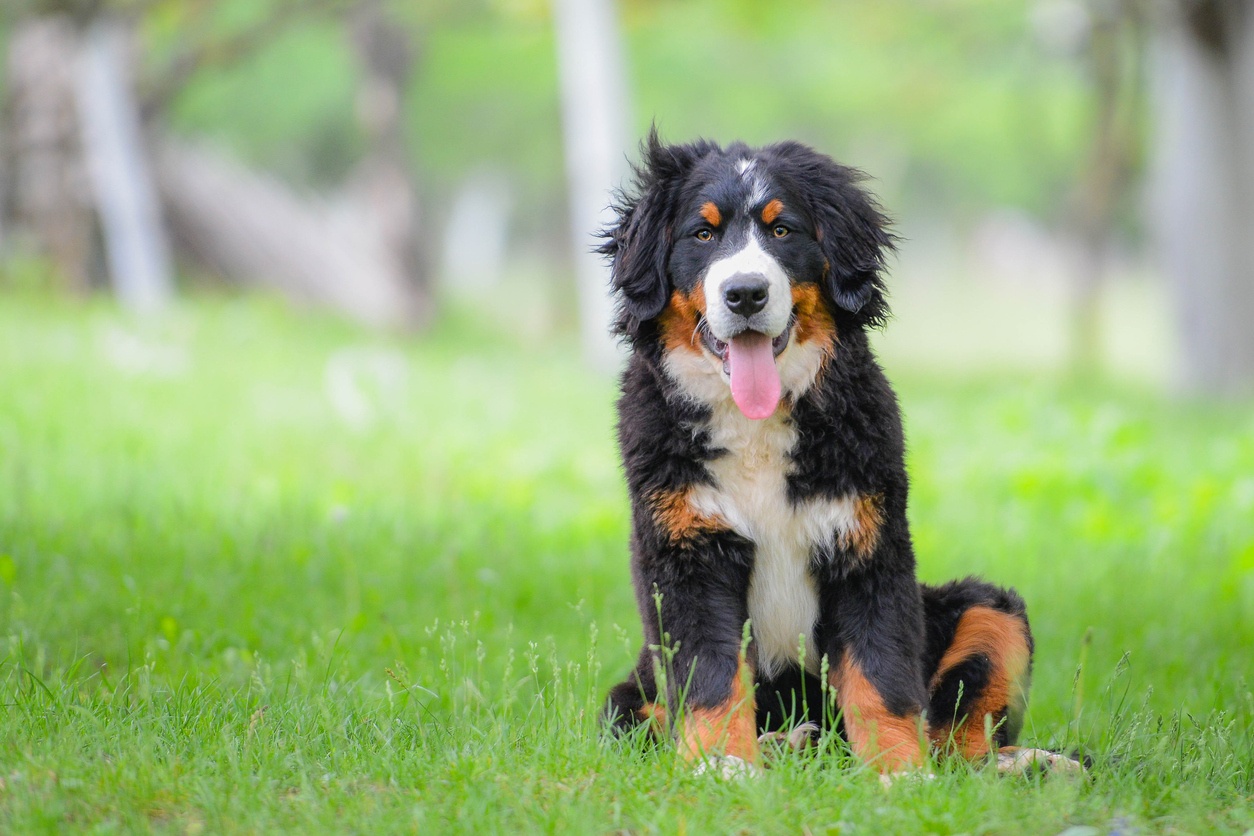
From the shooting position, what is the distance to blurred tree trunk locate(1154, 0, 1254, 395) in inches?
543

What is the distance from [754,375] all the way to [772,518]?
42 cm

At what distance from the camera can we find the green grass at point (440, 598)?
3219 mm

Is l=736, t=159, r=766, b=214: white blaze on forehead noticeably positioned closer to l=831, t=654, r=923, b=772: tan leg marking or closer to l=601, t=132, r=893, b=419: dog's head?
l=601, t=132, r=893, b=419: dog's head

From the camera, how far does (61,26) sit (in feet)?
48.2

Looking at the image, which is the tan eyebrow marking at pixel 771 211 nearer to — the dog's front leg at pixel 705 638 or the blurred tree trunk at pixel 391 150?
the dog's front leg at pixel 705 638

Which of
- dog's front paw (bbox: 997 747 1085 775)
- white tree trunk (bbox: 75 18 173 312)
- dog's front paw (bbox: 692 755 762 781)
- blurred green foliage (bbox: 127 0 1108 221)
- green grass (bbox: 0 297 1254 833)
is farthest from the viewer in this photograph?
blurred green foliage (bbox: 127 0 1108 221)

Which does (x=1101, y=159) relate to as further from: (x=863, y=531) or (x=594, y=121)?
(x=863, y=531)

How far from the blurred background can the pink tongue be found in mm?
1049

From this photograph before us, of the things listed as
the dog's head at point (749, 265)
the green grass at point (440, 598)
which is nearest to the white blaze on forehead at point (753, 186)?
the dog's head at point (749, 265)

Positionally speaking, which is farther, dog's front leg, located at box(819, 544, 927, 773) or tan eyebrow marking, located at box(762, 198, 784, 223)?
tan eyebrow marking, located at box(762, 198, 784, 223)

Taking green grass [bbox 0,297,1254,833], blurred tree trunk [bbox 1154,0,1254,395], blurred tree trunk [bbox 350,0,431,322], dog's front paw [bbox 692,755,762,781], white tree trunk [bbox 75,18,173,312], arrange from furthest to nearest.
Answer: blurred tree trunk [bbox 350,0,431,322] → white tree trunk [bbox 75,18,173,312] → blurred tree trunk [bbox 1154,0,1254,395] → dog's front paw [bbox 692,755,762,781] → green grass [bbox 0,297,1254,833]

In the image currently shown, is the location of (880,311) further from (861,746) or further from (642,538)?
(861,746)

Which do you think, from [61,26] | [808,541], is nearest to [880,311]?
[808,541]

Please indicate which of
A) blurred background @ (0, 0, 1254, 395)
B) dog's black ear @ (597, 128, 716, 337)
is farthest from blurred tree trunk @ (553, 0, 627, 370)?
dog's black ear @ (597, 128, 716, 337)
